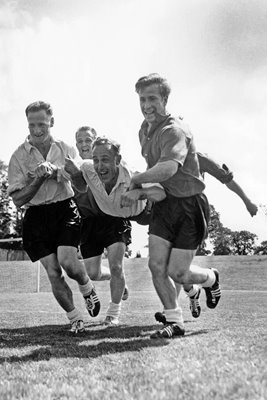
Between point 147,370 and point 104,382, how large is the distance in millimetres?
312

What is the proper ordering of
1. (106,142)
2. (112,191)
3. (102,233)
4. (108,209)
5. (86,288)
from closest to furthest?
(106,142) → (86,288) → (112,191) → (108,209) → (102,233)

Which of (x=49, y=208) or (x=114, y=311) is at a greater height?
(x=49, y=208)

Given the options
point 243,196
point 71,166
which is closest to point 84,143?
point 71,166

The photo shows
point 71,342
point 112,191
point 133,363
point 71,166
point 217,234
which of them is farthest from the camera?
point 217,234

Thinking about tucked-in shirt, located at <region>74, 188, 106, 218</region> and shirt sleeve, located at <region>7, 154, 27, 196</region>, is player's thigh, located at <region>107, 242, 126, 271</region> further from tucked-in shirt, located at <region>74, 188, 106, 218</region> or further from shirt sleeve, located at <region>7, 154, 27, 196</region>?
shirt sleeve, located at <region>7, 154, 27, 196</region>

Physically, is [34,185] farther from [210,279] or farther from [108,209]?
[210,279]

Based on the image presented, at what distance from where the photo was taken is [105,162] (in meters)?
5.73

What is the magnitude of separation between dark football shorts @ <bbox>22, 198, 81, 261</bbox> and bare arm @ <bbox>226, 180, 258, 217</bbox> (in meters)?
2.06

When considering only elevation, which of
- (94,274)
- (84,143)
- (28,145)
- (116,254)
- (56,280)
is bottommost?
(94,274)

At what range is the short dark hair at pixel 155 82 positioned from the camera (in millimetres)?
4934

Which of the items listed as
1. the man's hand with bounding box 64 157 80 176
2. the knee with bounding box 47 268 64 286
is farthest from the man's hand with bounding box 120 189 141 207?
the knee with bounding box 47 268 64 286

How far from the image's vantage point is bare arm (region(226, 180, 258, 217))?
6.30 metres

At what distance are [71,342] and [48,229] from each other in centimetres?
131

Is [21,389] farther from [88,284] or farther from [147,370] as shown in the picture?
[88,284]
